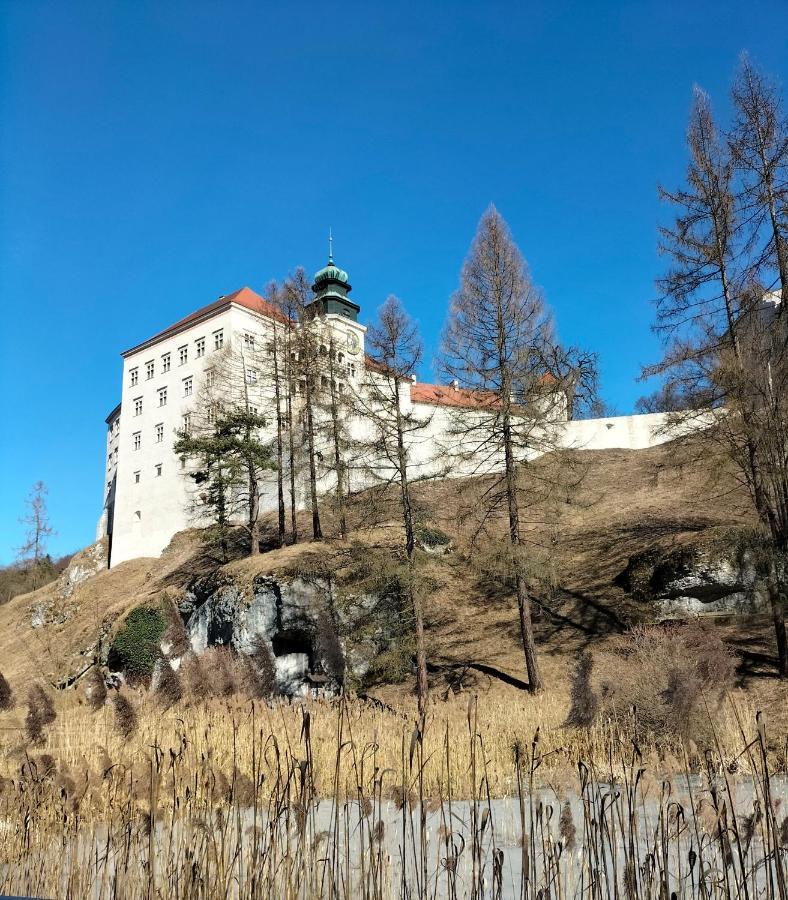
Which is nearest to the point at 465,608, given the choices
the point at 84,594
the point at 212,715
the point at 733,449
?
the point at 733,449

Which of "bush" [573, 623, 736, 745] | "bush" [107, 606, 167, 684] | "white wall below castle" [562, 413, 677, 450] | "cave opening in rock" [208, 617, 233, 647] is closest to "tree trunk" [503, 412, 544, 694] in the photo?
"bush" [573, 623, 736, 745]

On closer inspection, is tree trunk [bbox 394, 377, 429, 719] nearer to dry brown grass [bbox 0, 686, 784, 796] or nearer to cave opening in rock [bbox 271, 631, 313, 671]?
dry brown grass [bbox 0, 686, 784, 796]

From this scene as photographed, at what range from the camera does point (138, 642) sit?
27.4m

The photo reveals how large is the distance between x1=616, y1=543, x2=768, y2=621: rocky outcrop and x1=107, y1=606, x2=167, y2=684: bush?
60.0 feet

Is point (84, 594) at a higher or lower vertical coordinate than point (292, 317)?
lower

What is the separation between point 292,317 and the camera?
29734 mm

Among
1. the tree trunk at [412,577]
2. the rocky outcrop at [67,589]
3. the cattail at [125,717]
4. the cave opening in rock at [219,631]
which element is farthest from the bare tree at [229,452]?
the cattail at [125,717]

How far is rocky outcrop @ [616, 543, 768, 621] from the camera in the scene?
17609mm

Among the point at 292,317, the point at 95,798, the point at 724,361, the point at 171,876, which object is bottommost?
the point at 171,876

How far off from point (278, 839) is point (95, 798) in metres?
1.44

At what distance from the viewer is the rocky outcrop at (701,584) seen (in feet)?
57.8

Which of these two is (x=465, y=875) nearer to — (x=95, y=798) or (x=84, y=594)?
(x=95, y=798)

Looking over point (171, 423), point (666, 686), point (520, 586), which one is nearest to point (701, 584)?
point (520, 586)

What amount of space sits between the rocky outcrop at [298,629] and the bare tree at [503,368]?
5284 millimetres
